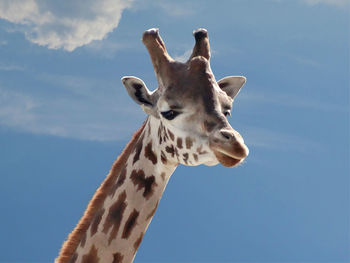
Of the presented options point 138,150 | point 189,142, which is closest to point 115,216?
point 138,150

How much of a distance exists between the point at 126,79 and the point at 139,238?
2.45 m

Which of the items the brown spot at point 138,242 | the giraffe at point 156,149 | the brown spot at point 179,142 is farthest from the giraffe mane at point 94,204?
the brown spot at point 179,142

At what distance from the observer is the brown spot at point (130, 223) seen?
309 inches

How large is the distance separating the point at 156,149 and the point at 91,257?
189 cm

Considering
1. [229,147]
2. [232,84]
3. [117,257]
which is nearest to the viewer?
[229,147]

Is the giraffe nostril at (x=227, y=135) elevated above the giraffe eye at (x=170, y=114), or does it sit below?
below

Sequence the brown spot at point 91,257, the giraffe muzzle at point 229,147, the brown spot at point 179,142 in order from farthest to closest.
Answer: the brown spot at point 91,257
the brown spot at point 179,142
the giraffe muzzle at point 229,147

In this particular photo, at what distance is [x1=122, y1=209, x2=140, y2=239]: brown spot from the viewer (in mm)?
7836

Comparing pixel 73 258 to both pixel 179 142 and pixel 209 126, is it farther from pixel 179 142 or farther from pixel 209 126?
pixel 209 126

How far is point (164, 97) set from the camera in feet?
25.5

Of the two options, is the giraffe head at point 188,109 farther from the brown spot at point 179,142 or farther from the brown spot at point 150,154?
the brown spot at point 150,154

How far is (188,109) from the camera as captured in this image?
24.7 ft

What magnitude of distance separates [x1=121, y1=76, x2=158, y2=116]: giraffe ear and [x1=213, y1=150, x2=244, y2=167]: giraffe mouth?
156 cm

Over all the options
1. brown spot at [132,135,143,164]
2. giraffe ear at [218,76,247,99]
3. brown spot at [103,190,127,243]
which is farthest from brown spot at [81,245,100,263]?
giraffe ear at [218,76,247,99]
